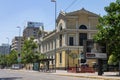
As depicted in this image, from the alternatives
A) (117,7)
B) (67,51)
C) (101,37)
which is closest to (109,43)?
(101,37)

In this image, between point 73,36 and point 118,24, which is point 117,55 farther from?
point 73,36

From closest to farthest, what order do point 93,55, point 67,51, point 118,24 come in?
point 118,24
point 93,55
point 67,51

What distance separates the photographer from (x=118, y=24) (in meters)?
44.6

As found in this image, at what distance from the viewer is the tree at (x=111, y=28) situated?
44719mm

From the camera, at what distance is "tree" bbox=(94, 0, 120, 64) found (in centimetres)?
4472

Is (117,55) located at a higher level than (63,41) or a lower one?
lower

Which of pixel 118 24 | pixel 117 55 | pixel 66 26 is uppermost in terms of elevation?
pixel 66 26

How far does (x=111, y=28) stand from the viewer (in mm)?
45500

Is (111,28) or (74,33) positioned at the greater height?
(74,33)

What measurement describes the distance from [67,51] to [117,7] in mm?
46572

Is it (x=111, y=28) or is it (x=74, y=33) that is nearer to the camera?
(x=111, y=28)

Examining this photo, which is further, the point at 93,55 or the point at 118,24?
the point at 93,55

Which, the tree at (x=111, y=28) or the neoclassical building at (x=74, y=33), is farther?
the neoclassical building at (x=74, y=33)

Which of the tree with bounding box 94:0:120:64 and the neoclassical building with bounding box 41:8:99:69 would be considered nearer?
the tree with bounding box 94:0:120:64
